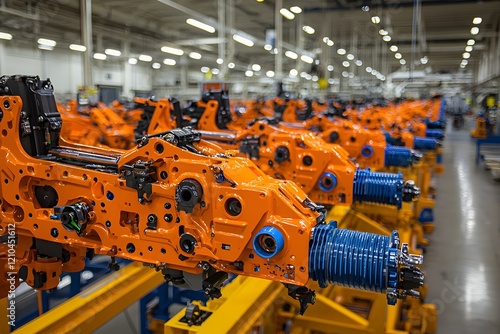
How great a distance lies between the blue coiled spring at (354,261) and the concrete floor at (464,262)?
371cm

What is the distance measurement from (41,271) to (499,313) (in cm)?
550

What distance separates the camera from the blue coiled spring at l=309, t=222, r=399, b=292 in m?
2.36

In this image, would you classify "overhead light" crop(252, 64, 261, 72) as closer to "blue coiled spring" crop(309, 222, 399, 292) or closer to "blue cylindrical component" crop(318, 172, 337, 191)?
"blue cylindrical component" crop(318, 172, 337, 191)

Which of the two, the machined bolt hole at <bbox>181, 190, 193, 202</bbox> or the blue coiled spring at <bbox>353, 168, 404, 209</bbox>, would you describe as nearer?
the machined bolt hole at <bbox>181, 190, 193, 202</bbox>

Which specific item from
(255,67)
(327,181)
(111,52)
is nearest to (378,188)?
(327,181)

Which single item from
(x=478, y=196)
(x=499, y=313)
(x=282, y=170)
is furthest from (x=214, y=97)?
(x=478, y=196)

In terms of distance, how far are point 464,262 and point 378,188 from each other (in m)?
3.85

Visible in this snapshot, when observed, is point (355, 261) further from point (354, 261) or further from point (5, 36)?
point (5, 36)

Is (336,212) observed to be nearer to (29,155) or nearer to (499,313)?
(499,313)

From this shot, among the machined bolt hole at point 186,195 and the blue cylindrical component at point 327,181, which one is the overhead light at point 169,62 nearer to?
the blue cylindrical component at point 327,181

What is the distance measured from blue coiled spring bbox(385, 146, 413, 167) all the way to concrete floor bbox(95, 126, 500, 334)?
6.00ft

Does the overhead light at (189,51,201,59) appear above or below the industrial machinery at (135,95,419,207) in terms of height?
above

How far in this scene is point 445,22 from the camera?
20.8 m

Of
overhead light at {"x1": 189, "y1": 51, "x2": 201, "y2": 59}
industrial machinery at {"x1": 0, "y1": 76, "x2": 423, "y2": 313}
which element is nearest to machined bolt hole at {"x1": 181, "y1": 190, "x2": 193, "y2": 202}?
industrial machinery at {"x1": 0, "y1": 76, "x2": 423, "y2": 313}
